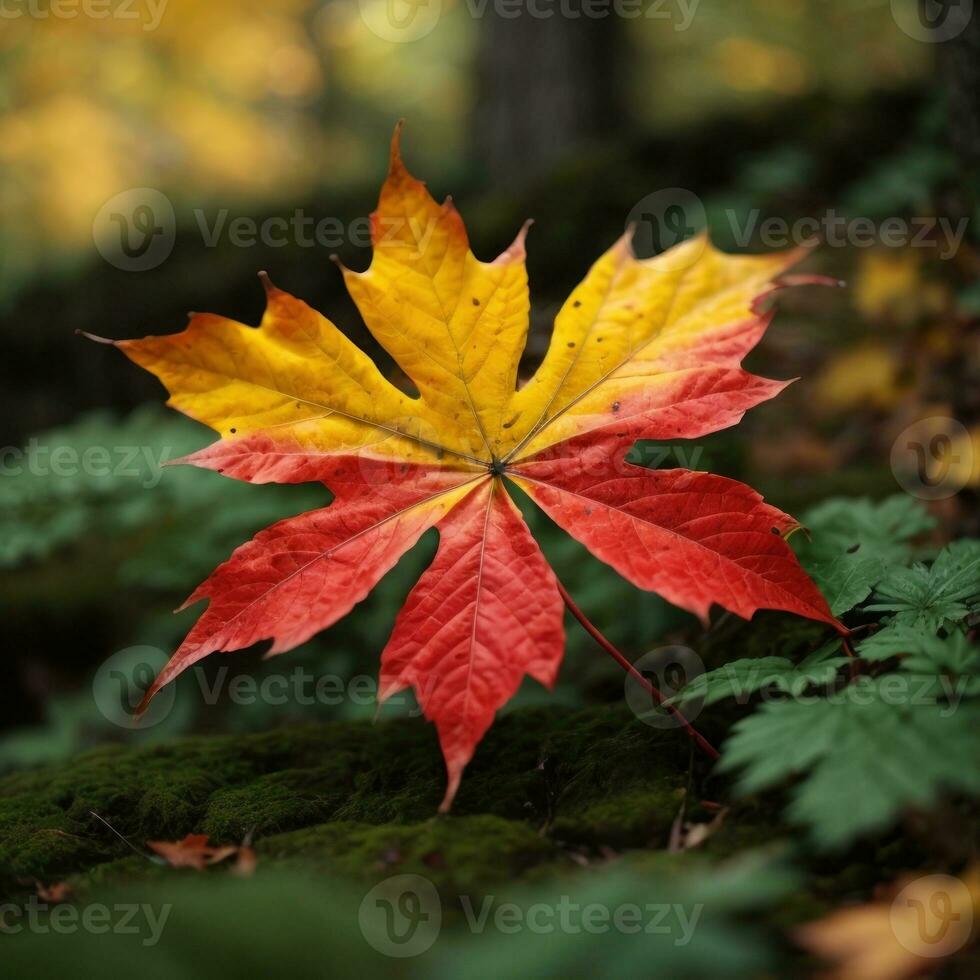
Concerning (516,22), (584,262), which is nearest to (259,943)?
(584,262)

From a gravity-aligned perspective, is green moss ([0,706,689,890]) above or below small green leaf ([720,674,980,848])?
below

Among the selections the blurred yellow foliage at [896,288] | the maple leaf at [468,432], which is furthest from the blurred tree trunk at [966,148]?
the maple leaf at [468,432]

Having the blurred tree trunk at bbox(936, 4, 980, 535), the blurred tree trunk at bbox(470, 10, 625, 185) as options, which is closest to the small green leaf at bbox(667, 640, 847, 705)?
the blurred tree trunk at bbox(936, 4, 980, 535)

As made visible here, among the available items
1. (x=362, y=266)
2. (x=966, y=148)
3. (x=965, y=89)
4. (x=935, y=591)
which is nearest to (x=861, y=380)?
(x=966, y=148)

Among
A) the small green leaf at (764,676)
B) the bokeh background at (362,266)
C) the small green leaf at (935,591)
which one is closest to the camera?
the small green leaf at (764,676)

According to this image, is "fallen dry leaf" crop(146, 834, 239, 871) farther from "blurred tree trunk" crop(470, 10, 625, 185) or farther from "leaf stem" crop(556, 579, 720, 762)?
"blurred tree trunk" crop(470, 10, 625, 185)

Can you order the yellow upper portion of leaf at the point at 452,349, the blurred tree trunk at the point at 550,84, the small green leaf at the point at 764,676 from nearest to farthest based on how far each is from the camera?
the small green leaf at the point at 764,676, the yellow upper portion of leaf at the point at 452,349, the blurred tree trunk at the point at 550,84

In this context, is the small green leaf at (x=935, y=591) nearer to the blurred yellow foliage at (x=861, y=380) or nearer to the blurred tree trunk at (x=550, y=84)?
the blurred yellow foliage at (x=861, y=380)
